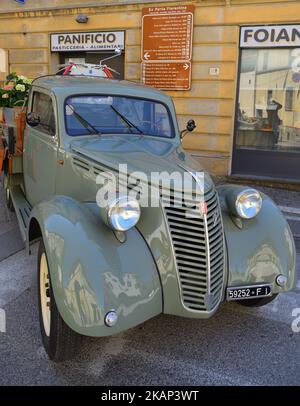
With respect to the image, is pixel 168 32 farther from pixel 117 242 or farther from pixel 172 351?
pixel 172 351

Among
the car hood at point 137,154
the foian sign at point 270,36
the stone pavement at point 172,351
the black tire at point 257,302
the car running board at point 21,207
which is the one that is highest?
the foian sign at point 270,36

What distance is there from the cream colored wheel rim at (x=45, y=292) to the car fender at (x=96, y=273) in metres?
0.37

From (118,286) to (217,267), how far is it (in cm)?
76

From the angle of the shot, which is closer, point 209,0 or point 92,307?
point 92,307

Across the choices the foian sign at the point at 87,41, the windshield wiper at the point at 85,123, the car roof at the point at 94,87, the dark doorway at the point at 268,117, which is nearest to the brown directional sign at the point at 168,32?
the foian sign at the point at 87,41

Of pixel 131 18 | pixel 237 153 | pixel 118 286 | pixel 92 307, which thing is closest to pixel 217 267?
pixel 118 286

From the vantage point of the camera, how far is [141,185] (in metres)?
2.95

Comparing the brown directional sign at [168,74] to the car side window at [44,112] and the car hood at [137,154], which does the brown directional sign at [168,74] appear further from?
the car hood at [137,154]

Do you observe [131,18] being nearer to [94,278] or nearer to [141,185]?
[141,185]

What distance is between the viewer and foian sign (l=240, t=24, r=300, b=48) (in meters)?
8.13

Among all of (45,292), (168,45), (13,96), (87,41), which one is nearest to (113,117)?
(45,292)

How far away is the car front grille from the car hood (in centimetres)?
26

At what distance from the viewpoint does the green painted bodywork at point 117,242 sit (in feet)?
8.25

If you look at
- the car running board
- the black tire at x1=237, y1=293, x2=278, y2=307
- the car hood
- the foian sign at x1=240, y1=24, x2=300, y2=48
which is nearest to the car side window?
the car hood
